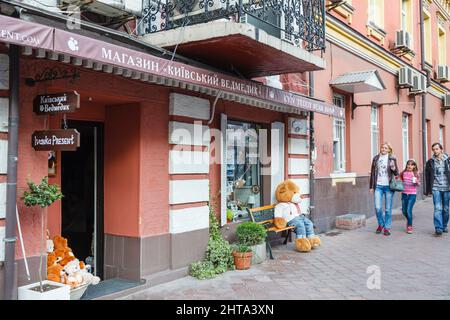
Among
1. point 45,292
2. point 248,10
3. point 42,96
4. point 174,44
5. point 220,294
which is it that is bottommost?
point 220,294

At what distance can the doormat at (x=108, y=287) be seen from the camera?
16.9 feet

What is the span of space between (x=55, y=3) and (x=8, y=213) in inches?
94.1

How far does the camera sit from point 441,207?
9.00 metres

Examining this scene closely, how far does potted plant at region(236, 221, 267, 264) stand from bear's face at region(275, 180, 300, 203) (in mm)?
1309

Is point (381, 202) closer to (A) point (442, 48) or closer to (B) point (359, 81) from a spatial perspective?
(B) point (359, 81)

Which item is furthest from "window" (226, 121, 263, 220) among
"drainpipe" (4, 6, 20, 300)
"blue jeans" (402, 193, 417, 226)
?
"drainpipe" (4, 6, 20, 300)

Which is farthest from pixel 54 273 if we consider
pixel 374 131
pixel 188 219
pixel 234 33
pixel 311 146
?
pixel 374 131

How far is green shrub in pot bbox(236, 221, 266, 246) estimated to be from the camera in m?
6.80

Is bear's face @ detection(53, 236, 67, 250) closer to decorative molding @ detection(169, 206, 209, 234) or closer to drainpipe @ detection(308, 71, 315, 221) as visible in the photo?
decorative molding @ detection(169, 206, 209, 234)

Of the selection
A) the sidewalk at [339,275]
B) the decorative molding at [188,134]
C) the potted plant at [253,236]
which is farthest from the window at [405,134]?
the decorative molding at [188,134]

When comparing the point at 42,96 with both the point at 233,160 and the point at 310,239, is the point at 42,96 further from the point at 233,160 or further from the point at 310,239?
the point at 310,239

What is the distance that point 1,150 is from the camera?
169 inches

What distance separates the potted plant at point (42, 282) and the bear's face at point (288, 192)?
14.8 feet

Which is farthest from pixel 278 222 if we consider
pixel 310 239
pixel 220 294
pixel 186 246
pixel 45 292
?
pixel 45 292
